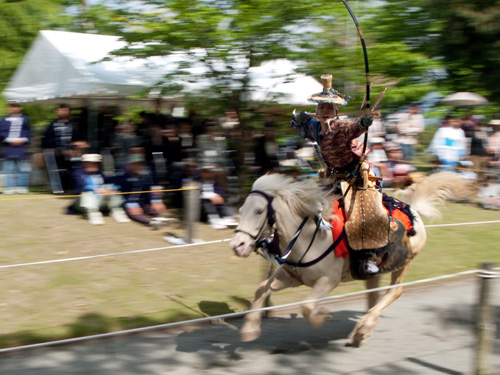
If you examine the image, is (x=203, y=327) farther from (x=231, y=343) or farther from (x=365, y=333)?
(x=365, y=333)

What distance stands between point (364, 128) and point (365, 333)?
1.77 metres

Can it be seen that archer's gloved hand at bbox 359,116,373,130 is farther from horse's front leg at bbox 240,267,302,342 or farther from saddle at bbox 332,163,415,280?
horse's front leg at bbox 240,267,302,342

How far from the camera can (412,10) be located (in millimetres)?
14531

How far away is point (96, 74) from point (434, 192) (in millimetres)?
6344

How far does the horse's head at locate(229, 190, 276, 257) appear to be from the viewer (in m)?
4.52

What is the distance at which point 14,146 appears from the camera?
1030cm

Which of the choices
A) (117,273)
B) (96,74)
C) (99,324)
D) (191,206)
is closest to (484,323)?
(99,324)

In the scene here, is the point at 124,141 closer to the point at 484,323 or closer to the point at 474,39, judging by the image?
the point at 484,323

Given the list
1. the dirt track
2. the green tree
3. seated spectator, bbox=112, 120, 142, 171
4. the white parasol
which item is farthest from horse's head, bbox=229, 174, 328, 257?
the green tree

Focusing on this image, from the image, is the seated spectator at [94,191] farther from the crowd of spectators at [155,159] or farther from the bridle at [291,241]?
the bridle at [291,241]

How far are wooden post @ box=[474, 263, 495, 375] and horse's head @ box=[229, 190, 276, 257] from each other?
5.28 ft

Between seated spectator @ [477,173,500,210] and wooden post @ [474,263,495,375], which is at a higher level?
wooden post @ [474,263,495,375]

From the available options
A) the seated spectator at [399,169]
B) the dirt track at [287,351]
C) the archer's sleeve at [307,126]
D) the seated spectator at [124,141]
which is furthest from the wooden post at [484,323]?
the seated spectator at [399,169]

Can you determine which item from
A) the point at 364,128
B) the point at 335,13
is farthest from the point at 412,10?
the point at 364,128
